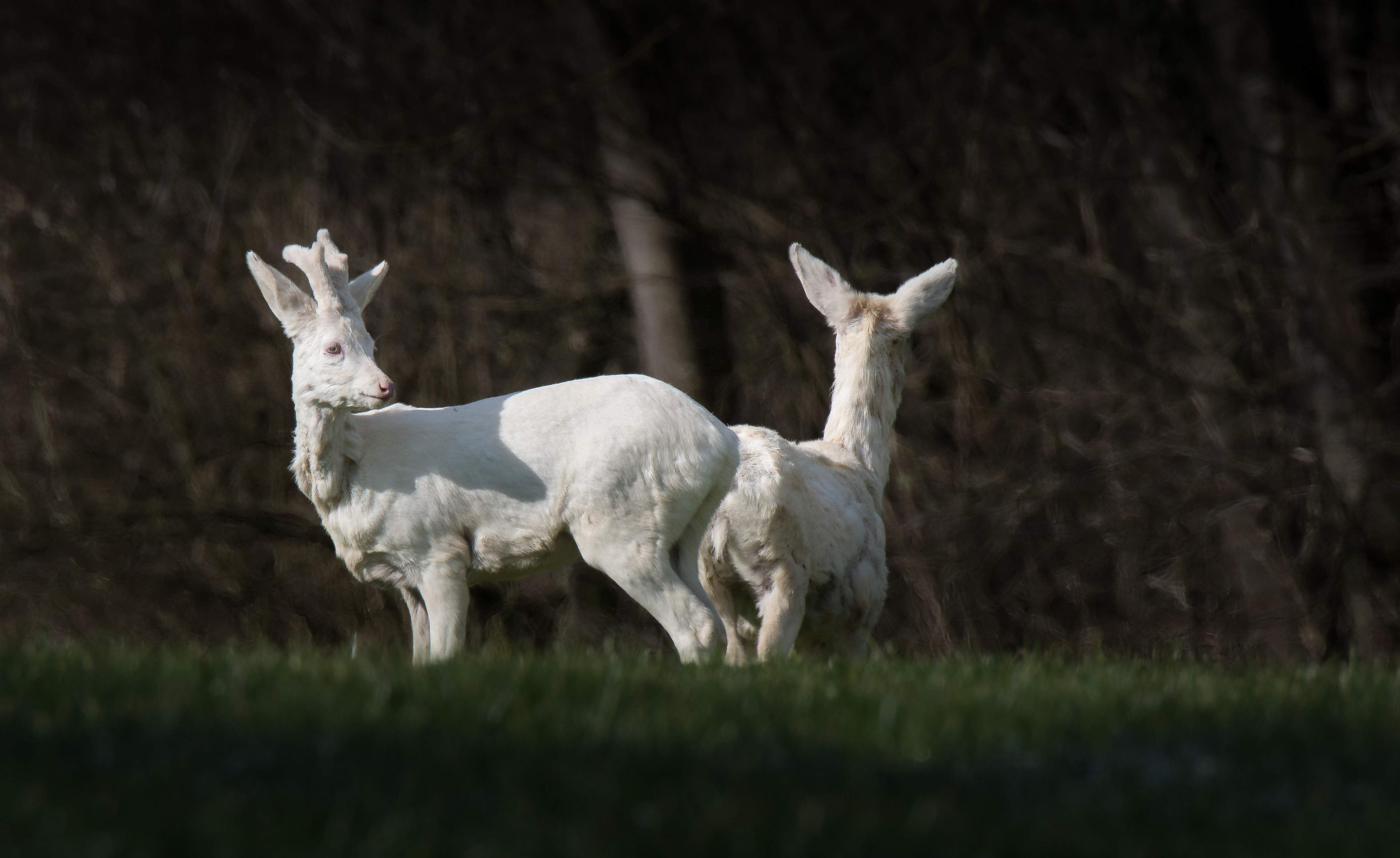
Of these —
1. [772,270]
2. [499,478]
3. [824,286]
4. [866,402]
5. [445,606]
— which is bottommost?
[445,606]

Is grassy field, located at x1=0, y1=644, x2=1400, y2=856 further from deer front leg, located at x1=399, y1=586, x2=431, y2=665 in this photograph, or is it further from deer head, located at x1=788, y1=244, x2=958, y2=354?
deer head, located at x1=788, y1=244, x2=958, y2=354

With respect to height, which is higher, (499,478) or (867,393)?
(867,393)

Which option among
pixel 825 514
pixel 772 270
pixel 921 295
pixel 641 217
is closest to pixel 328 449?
pixel 825 514

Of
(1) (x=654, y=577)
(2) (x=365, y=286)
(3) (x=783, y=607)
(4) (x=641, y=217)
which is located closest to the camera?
(1) (x=654, y=577)

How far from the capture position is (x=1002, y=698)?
204 inches

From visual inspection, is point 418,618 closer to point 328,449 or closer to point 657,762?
point 328,449

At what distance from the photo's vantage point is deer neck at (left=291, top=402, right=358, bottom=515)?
6.78m

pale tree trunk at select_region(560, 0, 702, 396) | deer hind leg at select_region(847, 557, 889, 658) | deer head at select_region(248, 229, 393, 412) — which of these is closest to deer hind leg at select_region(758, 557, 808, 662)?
deer hind leg at select_region(847, 557, 889, 658)

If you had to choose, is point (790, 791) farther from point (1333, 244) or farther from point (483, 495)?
point (1333, 244)

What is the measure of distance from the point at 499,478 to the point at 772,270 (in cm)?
731

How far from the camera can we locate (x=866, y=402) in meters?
8.52

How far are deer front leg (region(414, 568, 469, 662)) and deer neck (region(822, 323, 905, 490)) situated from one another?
256cm

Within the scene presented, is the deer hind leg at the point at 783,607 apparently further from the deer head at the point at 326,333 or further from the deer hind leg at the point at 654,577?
the deer head at the point at 326,333

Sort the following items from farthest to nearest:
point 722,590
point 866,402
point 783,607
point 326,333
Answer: point 866,402, point 722,590, point 783,607, point 326,333
